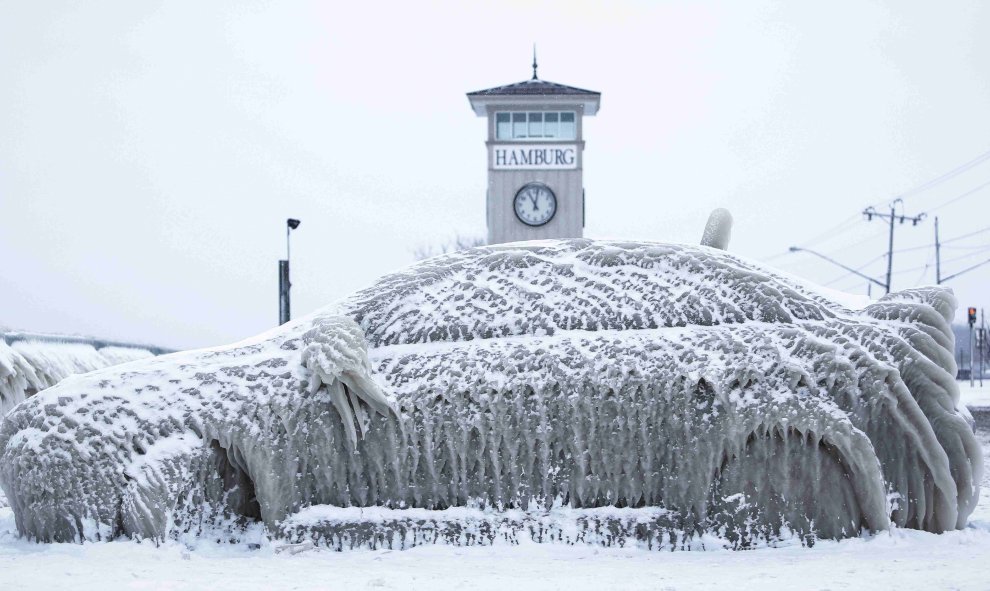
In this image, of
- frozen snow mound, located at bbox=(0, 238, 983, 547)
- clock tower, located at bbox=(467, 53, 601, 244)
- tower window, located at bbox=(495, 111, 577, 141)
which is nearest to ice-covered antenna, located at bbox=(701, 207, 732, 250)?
frozen snow mound, located at bbox=(0, 238, 983, 547)

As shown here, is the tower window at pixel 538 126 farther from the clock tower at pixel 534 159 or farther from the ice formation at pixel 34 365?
the ice formation at pixel 34 365

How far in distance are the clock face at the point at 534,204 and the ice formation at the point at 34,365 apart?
9.98 metres

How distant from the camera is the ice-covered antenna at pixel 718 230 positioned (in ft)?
19.5

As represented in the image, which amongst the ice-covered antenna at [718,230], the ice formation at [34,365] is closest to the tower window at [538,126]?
the ice formation at [34,365]

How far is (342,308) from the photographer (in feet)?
17.1

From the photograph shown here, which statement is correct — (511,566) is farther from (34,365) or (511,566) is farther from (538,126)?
(538,126)

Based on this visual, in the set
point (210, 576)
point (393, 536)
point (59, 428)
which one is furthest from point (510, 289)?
point (59, 428)

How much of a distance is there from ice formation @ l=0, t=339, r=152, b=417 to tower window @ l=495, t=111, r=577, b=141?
1067 cm

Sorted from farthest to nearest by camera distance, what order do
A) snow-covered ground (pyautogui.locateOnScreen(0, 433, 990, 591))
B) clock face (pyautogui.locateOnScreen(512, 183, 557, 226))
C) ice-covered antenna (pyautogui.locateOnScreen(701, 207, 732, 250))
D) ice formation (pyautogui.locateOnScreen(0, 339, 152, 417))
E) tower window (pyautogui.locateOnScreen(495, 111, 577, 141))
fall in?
1. tower window (pyautogui.locateOnScreen(495, 111, 577, 141))
2. clock face (pyautogui.locateOnScreen(512, 183, 557, 226))
3. ice formation (pyautogui.locateOnScreen(0, 339, 152, 417))
4. ice-covered antenna (pyautogui.locateOnScreen(701, 207, 732, 250))
5. snow-covered ground (pyautogui.locateOnScreen(0, 433, 990, 591))

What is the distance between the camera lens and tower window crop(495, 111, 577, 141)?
19.2 metres

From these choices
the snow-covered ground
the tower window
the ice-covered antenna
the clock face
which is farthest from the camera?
the tower window

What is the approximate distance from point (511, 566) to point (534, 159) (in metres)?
15.4

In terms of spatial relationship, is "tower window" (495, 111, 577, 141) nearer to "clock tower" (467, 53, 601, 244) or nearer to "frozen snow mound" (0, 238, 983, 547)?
"clock tower" (467, 53, 601, 244)

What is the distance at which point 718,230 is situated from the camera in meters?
5.95
